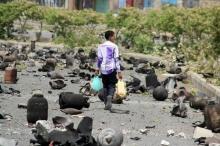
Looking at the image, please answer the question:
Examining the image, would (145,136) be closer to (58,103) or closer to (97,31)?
(58,103)

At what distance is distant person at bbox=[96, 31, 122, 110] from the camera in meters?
12.6

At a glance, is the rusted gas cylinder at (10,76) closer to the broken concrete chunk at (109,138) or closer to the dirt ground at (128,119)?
the dirt ground at (128,119)

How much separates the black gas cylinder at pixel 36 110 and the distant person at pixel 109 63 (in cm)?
207

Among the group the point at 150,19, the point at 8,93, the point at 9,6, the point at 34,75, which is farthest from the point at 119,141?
the point at 9,6

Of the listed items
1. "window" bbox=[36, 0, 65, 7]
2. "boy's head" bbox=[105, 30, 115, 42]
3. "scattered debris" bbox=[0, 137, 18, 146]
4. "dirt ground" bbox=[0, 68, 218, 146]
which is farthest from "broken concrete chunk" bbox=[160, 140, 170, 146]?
"window" bbox=[36, 0, 65, 7]

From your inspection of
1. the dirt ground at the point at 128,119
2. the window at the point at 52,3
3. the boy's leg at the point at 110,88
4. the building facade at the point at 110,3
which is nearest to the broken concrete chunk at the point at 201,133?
the dirt ground at the point at 128,119

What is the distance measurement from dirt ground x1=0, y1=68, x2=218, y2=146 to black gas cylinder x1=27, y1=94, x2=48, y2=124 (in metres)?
0.17

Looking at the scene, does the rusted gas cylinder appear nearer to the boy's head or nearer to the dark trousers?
the dark trousers

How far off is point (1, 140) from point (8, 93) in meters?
5.90

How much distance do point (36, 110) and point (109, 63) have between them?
7.73 feet

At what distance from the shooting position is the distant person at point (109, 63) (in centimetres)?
1256

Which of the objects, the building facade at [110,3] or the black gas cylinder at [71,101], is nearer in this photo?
the black gas cylinder at [71,101]

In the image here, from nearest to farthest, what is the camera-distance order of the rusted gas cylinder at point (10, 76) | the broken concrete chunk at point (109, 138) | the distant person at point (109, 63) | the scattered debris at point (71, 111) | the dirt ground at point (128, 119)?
1. the broken concrete chunk at point (109, 138)
2. the dirt ground at point (128, 119)
3. the scattered debris at point (71, 111)
4. the distant person at point (109, 63)
5. the rusted gas cylinder at point (10, 76)

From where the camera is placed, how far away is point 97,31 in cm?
3344
